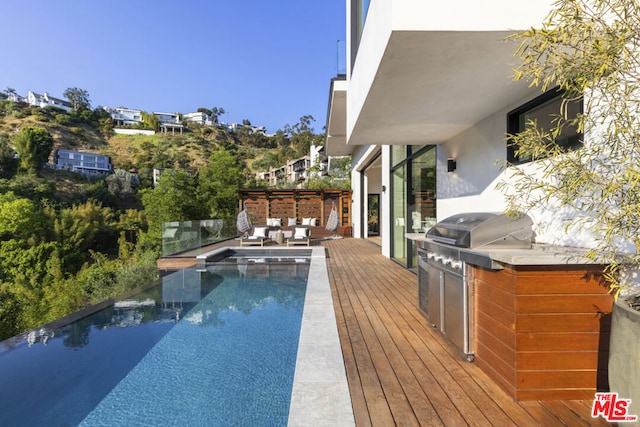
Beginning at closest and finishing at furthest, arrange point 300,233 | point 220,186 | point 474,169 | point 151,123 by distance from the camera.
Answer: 1. point 474,169
2. point 300,233
3. point 220,186
4. point 151,123

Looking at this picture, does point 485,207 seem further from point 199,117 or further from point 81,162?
point 199,117

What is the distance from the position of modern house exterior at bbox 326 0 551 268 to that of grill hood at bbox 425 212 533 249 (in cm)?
47

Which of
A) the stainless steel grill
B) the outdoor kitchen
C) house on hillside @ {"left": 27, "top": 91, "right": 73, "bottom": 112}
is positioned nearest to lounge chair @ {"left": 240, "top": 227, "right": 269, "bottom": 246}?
the stainless steel grill

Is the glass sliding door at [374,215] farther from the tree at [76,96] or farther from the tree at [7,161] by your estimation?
the tree at [76,96]

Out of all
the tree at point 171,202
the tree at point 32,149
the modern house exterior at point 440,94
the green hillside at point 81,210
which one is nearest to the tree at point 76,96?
the green hillside at point 81,210

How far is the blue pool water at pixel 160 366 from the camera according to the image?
2.45 meters

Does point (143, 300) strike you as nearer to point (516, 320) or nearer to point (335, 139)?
point (516, 320)

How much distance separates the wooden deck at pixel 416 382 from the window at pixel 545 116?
6.23ft

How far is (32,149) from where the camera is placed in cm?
3991

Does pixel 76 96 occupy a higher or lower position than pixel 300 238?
higher

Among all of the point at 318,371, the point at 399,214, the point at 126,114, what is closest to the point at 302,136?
the point at 126,114

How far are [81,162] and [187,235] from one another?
50.8 metres

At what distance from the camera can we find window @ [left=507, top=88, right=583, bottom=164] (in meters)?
2.74

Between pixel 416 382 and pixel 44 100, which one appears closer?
pixel 416 382
